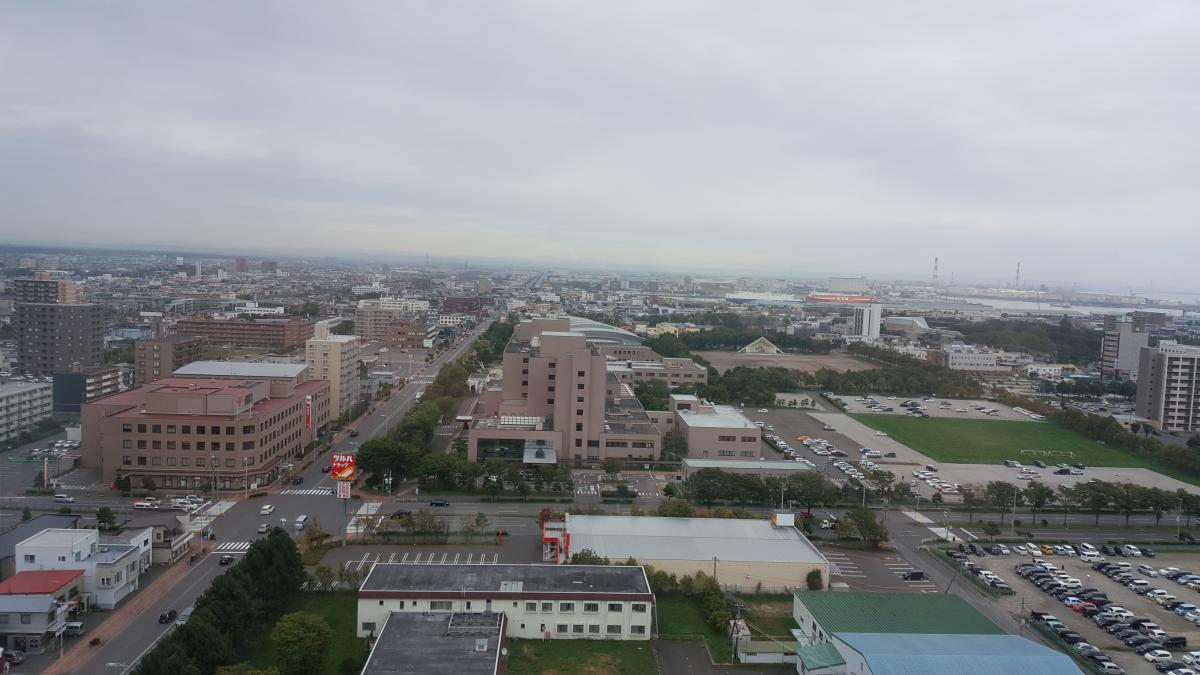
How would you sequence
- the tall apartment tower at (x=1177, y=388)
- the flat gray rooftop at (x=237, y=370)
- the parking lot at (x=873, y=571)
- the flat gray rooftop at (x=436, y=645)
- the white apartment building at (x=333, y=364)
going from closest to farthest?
the flat gray rooftop at (x=436, y=645)
the parking lot at (x=873, y=571)
the flat gray rooftop at (x=237, y=370)
the white apartment building at (x=333, y=364)
the tall apartment tower at (x=1177, y=388)

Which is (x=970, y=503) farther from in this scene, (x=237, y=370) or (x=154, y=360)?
(x=154, y=360)

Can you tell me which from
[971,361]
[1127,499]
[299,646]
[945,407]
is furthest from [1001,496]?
[971,361]

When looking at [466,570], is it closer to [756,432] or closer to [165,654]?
[165,654]

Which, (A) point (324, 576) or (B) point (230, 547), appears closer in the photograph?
(A) point (324, 576)

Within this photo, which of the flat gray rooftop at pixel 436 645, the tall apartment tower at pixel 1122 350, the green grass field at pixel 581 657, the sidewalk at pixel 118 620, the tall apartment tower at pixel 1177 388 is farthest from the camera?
the tall apartment tower at pixel 1122 350

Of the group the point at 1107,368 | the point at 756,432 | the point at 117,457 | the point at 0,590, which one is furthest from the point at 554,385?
the point at 1107,368

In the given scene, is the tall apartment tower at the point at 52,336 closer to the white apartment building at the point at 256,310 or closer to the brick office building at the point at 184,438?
the brick office building at the point at 184,438

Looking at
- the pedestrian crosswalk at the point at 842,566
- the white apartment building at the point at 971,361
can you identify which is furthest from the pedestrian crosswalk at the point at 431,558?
the white apartment building at the point at 971,361
